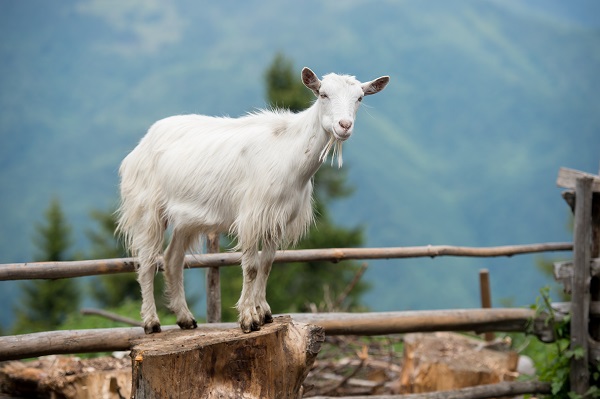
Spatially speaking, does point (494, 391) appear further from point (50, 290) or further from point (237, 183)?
point (50, 290)

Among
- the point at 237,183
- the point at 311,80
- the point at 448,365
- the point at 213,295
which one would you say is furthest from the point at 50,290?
the point at 311,80

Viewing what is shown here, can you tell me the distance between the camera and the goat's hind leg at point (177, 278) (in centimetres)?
429

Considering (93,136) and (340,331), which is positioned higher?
(93,136)

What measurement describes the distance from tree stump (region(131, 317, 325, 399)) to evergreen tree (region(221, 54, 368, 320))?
7155 mm

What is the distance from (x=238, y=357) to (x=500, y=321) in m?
2.83

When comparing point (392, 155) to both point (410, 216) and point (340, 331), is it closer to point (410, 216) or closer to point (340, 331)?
point (410, 216)

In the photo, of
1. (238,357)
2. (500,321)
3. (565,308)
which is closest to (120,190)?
(238,357)

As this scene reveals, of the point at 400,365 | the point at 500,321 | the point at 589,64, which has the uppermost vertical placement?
the point at 589,64

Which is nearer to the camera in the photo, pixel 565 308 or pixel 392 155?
pixel 565 308

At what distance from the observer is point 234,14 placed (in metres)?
16.2

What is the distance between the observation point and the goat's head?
3449 mm

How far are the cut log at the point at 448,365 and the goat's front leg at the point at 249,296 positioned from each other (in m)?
3.03

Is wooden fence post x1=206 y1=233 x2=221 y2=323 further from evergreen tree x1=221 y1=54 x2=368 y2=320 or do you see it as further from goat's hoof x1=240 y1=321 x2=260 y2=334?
evergreen tree x1=221 y1=54 x2=368 y2=320

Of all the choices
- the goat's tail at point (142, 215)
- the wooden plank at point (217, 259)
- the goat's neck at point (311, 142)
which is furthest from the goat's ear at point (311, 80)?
the wooden plank at point (217, 259)
